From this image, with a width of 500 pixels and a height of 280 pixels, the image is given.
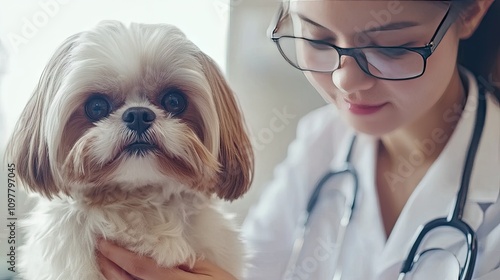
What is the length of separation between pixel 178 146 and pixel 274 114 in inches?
9.8

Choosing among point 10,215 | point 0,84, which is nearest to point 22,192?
point 10,215

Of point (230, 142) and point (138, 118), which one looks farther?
point (230, 142)

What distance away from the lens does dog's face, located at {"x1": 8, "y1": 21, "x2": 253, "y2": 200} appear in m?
0.69

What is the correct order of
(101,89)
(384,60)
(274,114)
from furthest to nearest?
(274,114)
(384,60)
(101,89)

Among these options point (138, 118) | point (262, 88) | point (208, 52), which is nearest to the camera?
point (138, 118)

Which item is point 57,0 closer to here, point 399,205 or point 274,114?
point 274,114

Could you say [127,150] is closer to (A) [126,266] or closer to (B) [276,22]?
(A) [126,266]

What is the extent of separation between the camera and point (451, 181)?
90 centimetres

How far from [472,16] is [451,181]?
26cm

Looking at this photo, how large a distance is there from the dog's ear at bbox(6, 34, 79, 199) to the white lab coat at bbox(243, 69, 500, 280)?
13.2 inches

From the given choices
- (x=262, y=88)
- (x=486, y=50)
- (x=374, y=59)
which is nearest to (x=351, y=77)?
(x=374, y=59)

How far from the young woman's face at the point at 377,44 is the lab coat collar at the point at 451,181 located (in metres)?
0.07

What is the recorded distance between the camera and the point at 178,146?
2.31 ft
